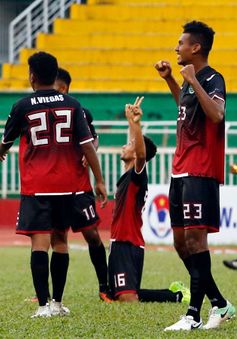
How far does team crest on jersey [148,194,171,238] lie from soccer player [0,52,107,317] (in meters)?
10.2

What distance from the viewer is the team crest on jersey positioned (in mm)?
19502

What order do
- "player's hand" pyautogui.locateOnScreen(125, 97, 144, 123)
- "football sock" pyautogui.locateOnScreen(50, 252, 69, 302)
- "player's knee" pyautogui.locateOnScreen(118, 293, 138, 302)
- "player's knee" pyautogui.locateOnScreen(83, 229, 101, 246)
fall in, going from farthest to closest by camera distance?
1. "player's knee" pyautogui.locateOnScreen(118, 293, 138, 302)
2. "player's knee" pyautogui.locateOnScreen(83, 229, 101, 246)
3. "player's hand" pyautogui.locateOnScreen(125, 97, 144, 123)
4. "football sock" pyautogui.locateOnScreen(50, 252, 69, 302)

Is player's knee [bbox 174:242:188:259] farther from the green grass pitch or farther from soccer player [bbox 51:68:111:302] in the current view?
soccer player [bbox 51:68:111:302]

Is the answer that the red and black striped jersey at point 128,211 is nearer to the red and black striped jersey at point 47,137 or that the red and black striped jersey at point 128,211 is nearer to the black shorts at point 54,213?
the black shorts at point 54,213

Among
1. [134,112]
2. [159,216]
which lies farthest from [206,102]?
[159,216]

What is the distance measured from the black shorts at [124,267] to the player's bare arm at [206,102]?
2860 mm

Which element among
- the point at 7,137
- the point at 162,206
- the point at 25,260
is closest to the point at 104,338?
the point at 7,137

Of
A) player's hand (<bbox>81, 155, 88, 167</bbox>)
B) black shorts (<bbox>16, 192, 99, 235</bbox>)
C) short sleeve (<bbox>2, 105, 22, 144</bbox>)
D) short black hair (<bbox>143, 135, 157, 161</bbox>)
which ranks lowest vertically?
black shorts (<bbox>16, 192, 99, 235</bbox>)

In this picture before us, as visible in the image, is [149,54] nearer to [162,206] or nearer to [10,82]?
[10,82]

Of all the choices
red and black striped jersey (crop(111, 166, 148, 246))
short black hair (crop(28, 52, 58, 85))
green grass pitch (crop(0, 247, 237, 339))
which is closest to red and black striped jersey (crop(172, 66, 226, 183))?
green grass pitch (crop(0, 247, 237, 339))

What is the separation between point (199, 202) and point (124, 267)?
2480 millimetres

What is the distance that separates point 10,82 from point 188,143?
1857cm

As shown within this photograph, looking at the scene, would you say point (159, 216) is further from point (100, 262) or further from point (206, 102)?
point (206, 102)

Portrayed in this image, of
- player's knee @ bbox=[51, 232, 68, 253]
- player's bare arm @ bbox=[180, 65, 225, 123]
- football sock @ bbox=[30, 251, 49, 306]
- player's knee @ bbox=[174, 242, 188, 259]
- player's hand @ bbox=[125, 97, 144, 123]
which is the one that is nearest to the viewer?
player's bare arm @ bbox=[180, 65, 225, 123]
